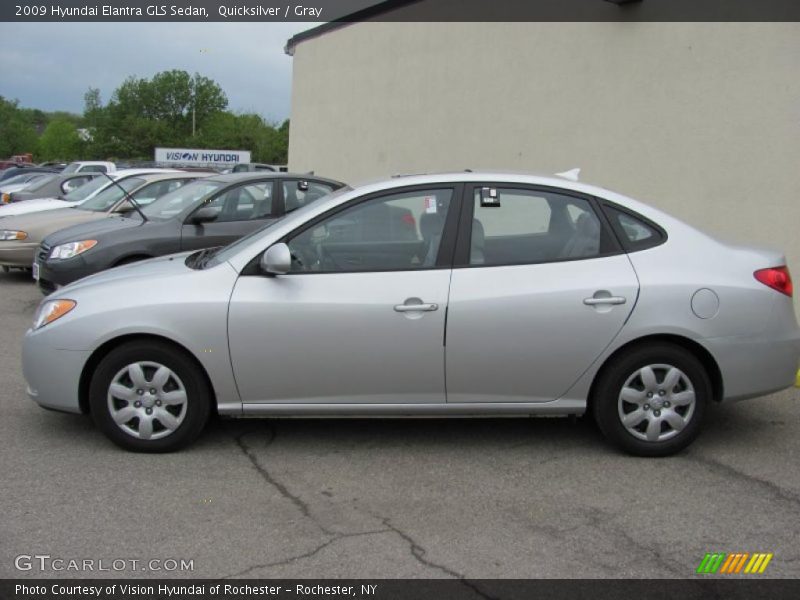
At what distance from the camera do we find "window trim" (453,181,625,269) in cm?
466

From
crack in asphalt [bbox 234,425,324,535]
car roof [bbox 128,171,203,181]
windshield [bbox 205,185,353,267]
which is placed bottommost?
crack in asphalt [bbox 234,425,324,535]

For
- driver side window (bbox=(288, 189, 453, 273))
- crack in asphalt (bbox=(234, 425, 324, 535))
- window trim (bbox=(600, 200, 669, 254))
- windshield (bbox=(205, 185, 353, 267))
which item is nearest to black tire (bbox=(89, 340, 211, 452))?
crack in asphalt (bbox=(234, 425, 324, 535))

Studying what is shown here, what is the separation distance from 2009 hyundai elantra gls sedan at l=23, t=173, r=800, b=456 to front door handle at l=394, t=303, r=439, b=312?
1 centimetres

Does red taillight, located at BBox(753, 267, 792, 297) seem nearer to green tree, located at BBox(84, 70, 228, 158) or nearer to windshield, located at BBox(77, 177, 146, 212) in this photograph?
windshield, located at BBox(77, 177, 146, 212)

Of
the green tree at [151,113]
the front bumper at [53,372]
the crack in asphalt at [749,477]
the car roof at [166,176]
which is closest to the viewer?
the crack in asphalt at [749,477]

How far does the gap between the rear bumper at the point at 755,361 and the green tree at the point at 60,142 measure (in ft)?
322

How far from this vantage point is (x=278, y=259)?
4.50 meters

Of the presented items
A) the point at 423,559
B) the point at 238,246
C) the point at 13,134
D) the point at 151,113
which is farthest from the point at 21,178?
the point at 13,134

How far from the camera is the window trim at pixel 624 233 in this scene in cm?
473

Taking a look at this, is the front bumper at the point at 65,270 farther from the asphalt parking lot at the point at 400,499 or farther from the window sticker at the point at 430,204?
the window sticker at the point at 430,204

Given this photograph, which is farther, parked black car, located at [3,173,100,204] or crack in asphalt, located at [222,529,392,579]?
parked black car, located at [3,173,100,204]

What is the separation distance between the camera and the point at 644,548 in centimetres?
370

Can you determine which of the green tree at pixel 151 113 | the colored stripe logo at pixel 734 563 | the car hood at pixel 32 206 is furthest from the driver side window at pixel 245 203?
the green tree at pixel 151 113

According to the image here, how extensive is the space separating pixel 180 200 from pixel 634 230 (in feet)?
18.6
